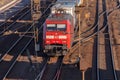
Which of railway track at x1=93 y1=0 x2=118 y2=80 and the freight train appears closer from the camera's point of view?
railway track at x1=93 y1=0 x2=118 y2=80

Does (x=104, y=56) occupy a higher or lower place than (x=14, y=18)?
lower

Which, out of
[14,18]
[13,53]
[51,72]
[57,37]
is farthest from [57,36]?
[14,18]

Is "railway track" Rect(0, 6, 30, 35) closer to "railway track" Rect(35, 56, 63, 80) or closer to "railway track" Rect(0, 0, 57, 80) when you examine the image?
"railway track" Rect(0, 0, 57, 80)

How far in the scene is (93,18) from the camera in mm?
46000

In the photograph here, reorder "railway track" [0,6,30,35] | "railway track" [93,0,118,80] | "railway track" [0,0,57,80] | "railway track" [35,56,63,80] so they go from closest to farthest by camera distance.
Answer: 1. "railway track" [35,56,63,80]
2. "railway track" [93,0,118,80]
3. "railway track" [0,0,57,80]
4. "railway track" [0,6,30,35]

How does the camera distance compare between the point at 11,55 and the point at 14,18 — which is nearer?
the point at 11,55

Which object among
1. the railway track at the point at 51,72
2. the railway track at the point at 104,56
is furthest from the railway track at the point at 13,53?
the railway track at the point at 104,56

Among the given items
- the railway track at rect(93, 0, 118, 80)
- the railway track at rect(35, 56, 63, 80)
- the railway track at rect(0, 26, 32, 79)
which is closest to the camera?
the railway track at rect(35, 56, 63, 80)

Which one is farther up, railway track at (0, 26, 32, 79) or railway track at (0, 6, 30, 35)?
railway track at (0, 6, 30, 35)

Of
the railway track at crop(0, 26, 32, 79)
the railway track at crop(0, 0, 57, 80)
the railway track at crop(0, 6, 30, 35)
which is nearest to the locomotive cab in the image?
the railway track at crop(0, 0, 57, 80)

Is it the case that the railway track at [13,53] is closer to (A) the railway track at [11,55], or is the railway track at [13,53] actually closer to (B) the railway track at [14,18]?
(A) the railway track at [11,55]

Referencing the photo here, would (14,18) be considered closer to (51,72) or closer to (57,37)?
A: (57,37)

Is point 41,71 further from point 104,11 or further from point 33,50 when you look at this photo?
point 104,11

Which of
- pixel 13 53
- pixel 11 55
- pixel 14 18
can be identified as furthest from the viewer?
pixel 14 18
